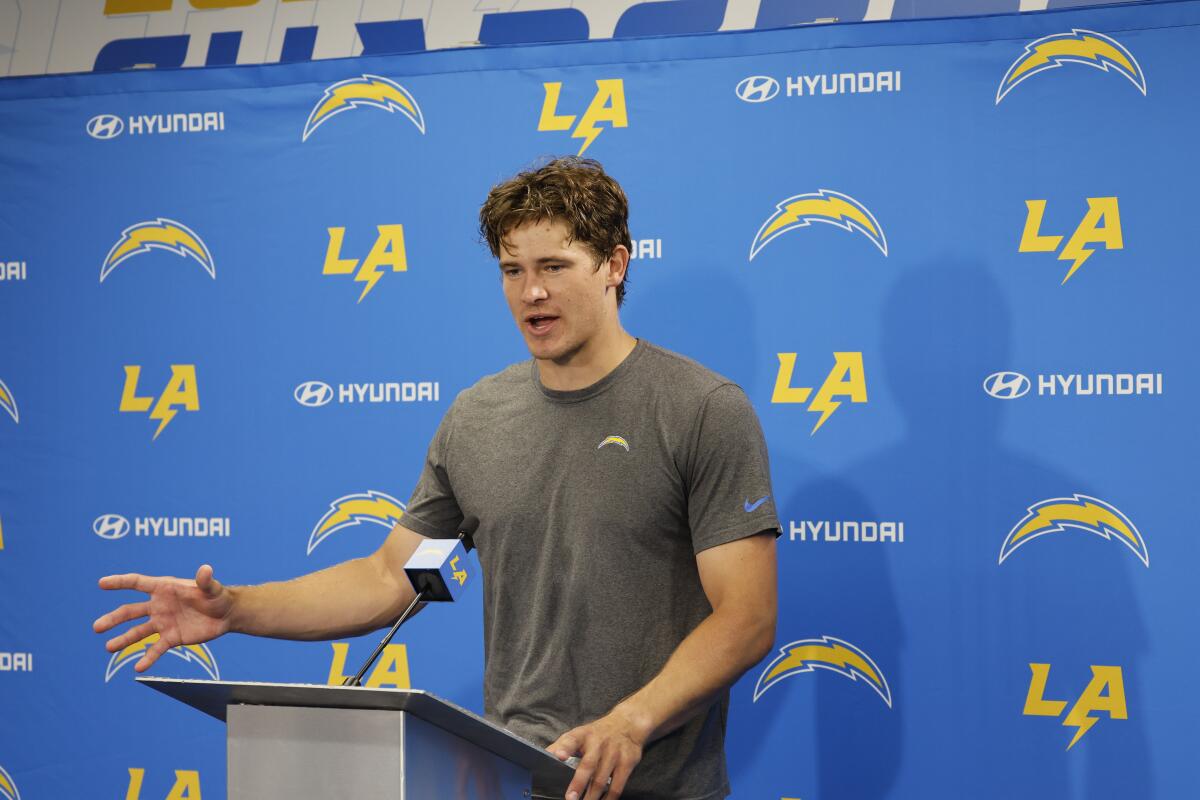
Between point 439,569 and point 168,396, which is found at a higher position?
point 168,396

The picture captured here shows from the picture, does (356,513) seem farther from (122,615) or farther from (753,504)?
(753,504)

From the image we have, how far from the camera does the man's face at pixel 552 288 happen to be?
80.9 inches

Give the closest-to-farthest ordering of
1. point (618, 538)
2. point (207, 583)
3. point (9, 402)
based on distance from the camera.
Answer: point (207, 583) → point (618, 538) → point (9, 402)

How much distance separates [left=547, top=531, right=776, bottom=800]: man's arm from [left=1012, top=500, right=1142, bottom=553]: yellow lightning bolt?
1.23 m

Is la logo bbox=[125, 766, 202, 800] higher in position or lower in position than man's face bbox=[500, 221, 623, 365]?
lower

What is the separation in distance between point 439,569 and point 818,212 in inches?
69.5

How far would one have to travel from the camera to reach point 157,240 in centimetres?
351

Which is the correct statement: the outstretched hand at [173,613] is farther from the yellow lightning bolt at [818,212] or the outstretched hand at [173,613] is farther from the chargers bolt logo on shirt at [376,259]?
the yellow lightning bolt at [818,212]

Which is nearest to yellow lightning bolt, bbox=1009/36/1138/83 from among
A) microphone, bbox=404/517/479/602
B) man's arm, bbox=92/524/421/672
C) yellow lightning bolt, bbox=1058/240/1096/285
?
yellow lightning bolt, bbox=1058/240/1096/285

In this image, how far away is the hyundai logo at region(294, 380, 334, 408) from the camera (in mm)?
3391

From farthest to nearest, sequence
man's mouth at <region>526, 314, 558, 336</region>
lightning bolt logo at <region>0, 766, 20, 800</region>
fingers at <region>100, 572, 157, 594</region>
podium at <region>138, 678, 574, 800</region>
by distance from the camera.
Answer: lightning bolt logo at <region>0, 766, 20, 800</region>
man's mouth at <region>526, 314, 558, 336</region>
fingers at <region>100, 572, 157, 594</region>
podium at <region>138, 678, 574, 800</region>

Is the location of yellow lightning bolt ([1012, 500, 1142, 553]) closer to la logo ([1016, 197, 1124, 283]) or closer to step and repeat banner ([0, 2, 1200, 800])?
step and repeat banner ([0, 2, 1200, 800])

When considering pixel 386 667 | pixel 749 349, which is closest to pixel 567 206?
pixel 749 349

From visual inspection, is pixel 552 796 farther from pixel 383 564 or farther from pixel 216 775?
pixel 216 775
